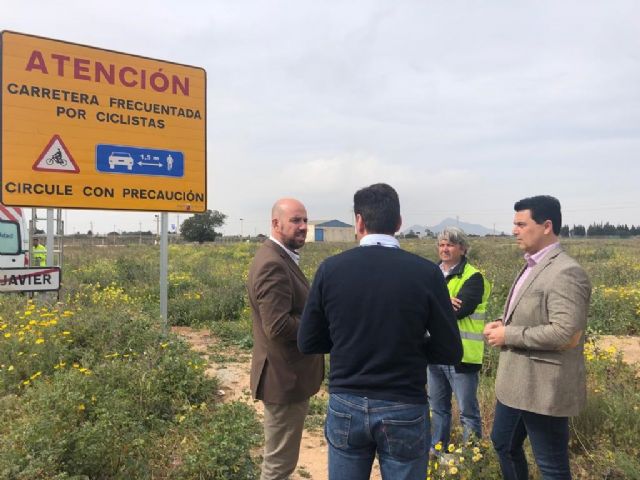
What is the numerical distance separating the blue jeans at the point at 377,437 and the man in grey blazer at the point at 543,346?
80 cm

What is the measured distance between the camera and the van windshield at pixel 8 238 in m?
6.40

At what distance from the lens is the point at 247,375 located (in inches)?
243

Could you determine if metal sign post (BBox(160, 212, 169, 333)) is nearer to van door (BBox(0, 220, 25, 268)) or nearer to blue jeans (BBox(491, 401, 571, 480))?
van door (BBox(0, 220, 25, 268))

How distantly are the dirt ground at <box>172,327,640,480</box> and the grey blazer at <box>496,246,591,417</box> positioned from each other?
1.78 metres

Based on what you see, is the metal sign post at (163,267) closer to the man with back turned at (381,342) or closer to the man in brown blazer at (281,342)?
the man in brown blazer at (281,342)

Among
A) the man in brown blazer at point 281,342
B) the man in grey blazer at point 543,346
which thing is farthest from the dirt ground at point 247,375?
the man in grey blazer at point 543,346

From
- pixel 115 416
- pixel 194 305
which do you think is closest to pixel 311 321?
pixel 115 416

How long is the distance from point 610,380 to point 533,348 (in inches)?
102

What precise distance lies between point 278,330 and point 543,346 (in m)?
1.42

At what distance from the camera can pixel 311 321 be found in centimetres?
A: 228

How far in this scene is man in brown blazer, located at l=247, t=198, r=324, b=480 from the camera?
2793 mm

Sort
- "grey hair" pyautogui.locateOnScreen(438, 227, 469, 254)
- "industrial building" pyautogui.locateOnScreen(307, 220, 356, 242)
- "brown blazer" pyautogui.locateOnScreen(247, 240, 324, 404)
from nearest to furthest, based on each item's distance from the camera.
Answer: "brown blazer" pyautogui.locateOnScreen(247, 240, 324, 404), "grey hair" pyautogui.locateOnScreen(438, 227, 469, 254), "industrial building" pyautogui.locateOnScreen(307, 220, 356, 242)

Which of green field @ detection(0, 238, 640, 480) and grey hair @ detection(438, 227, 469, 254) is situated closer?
green field @ detection(0, 238, 640, 480)

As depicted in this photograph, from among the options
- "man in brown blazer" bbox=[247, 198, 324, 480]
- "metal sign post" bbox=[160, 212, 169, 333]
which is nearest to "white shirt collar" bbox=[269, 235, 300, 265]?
"man in brown blazer" bbox=[247, 198, 324, 480]
